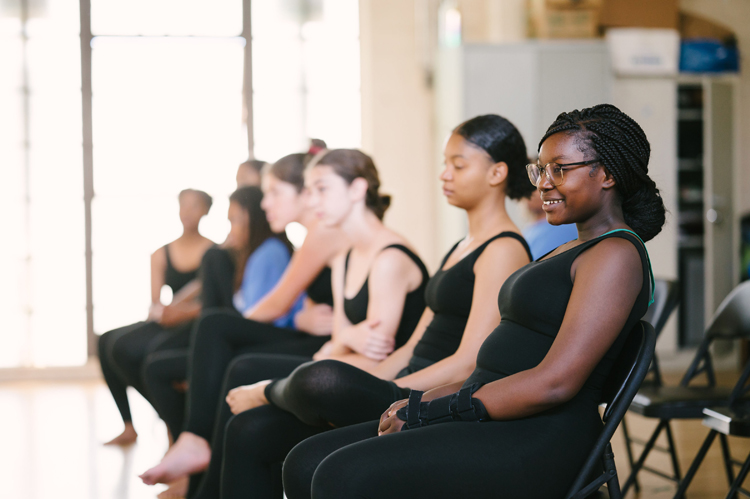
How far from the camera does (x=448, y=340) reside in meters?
1.82

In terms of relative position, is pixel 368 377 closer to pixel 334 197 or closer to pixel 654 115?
pixel 334 197

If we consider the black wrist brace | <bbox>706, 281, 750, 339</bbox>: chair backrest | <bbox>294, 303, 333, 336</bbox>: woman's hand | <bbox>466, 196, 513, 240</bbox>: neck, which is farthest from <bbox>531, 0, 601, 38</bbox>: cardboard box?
the black wrist brace

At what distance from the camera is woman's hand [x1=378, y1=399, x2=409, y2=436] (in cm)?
139

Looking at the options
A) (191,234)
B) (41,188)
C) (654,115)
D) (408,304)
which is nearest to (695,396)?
(408,304)

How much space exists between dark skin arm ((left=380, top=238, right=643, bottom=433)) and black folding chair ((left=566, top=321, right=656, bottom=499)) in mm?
66

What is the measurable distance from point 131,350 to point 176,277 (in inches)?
26.7

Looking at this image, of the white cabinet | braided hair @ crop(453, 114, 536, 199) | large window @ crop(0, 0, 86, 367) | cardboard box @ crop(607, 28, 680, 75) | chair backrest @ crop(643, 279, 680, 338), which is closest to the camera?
braided hair @ crop(453, 114, 536, 199)

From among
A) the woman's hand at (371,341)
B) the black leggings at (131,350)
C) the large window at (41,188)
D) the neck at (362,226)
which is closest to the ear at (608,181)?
the woman's hand at (371,341)

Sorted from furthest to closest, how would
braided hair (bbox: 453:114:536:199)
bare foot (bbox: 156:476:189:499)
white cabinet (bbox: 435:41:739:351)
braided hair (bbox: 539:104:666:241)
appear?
1. white cabinet (bbox: 435:41:739:351)
2. bare foot (bbox: 156:476:189:499)
3. braided hair (bbox: 453:114:536:199)
4. braided hair (bbox: 539:104:666:241)

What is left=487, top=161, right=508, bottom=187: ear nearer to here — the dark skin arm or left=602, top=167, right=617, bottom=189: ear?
left=602, top=167, right=617, bottom=189: ear

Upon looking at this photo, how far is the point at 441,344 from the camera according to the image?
1.84 metres

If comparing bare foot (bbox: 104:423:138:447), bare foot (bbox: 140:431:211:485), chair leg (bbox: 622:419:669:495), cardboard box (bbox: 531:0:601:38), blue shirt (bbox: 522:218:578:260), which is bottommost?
bare foot (bbox: 104:423:138:447)

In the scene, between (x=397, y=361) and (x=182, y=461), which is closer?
(x=397, y=361)

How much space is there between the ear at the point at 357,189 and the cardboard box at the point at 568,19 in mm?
3572
